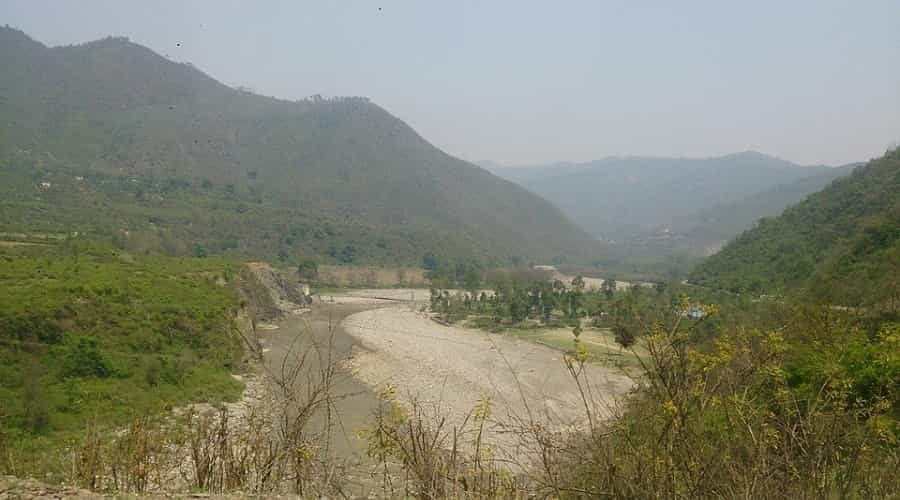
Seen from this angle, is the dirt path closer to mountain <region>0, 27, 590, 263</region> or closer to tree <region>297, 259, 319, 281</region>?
tree <region>297, 259, 319, 281</region>

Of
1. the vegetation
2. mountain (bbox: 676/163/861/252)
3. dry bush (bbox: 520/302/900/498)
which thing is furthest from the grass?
mountain (bbox: 676/163/861/252)

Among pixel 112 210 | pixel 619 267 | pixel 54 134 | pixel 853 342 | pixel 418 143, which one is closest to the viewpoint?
pixel 853 342

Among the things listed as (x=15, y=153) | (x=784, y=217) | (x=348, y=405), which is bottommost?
(x=348, y=405)

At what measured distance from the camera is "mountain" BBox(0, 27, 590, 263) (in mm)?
72125

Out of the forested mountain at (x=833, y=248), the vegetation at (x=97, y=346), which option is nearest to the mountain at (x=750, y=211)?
the forested mountain at (x=833, y=248)

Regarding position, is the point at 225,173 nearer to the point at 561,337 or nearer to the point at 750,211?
the point at 561,337

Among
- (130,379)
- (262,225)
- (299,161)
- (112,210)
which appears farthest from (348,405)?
(299,161)

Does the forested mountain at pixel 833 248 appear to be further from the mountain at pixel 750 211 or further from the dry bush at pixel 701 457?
the mountain at pixel 750 211

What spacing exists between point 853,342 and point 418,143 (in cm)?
16287

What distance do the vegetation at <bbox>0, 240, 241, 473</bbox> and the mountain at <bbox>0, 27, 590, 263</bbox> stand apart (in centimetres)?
2217

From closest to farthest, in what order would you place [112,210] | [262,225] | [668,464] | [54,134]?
1. [668,464]
2. [112,210]
3. [262,225]
4. [54,134]

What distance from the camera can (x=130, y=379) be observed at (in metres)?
19.8

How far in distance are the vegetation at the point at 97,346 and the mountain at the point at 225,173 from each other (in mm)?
22170

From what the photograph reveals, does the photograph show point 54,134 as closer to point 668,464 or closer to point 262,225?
point 262,225
